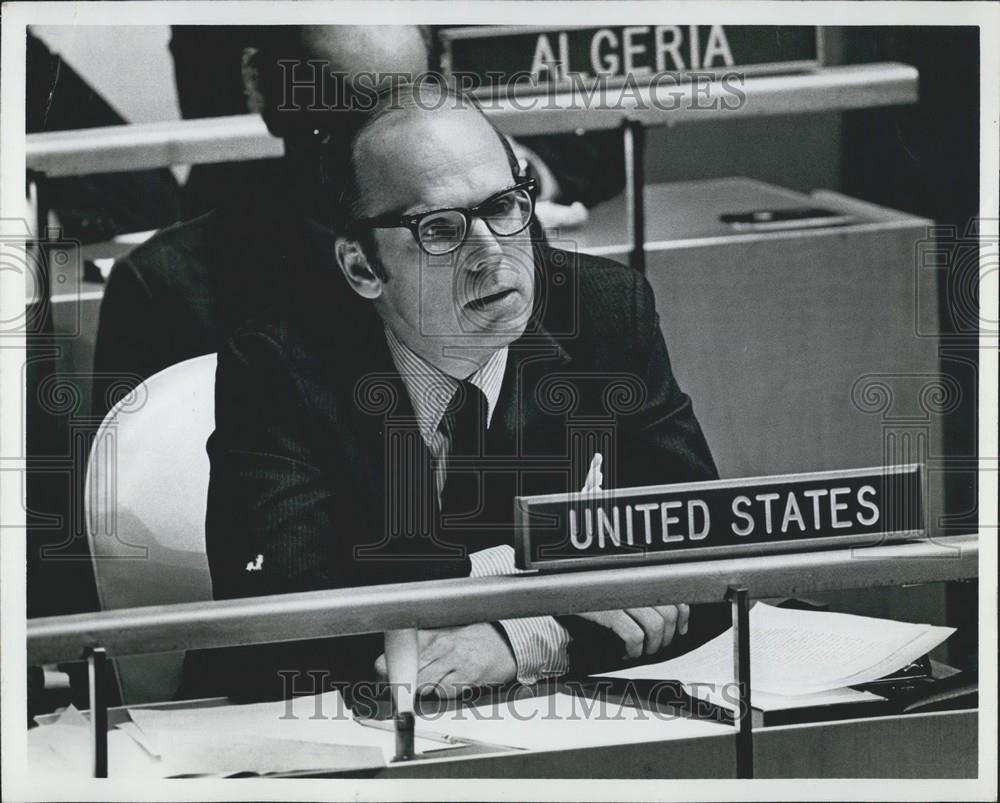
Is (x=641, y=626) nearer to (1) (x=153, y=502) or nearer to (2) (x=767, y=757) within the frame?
(2) (x=767, y=757)

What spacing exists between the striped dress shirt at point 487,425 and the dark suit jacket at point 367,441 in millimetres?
18

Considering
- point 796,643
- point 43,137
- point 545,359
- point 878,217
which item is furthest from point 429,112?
point 796,643

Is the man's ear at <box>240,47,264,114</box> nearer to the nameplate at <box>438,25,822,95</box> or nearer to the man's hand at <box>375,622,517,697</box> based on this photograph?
the nameplate at <box>438,25,822,95</box>

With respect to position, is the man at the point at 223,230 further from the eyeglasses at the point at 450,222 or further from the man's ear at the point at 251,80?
the eyeglasses at the point at 450,222

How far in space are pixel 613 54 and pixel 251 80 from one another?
613mm

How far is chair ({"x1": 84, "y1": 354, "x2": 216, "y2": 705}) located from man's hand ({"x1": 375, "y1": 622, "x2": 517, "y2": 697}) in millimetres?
366

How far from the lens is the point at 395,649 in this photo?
212cm

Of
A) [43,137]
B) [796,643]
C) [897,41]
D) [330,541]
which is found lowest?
[796,643]

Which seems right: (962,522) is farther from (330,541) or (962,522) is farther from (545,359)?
(330,541)

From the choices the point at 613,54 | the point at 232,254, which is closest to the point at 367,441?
the point at 232,254

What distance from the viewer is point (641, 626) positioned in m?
2.26

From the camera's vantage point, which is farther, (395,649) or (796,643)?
(796,643)

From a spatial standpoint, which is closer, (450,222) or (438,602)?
(438,602)

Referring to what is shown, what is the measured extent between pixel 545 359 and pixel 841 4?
79 cm
